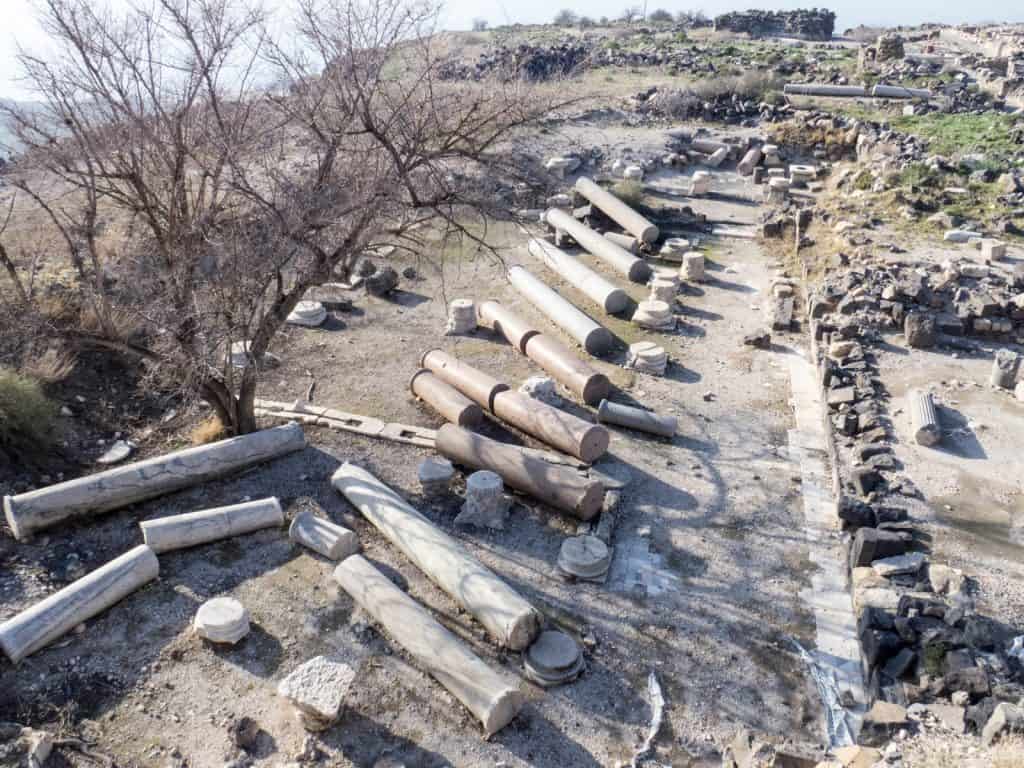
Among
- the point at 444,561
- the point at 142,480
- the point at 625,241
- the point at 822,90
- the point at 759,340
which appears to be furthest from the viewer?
the point at 822,90

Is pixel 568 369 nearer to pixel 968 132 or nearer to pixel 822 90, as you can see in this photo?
pixel 968 132

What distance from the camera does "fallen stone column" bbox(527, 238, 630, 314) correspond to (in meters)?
14.0

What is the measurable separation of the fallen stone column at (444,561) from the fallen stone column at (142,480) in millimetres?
1135

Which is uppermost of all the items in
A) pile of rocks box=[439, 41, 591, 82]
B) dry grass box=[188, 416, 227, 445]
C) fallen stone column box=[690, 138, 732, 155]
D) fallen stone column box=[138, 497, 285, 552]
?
pile of rocks box=[439, 41, 591, 82]

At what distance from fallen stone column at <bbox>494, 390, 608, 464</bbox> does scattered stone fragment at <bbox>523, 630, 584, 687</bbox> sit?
121 inches

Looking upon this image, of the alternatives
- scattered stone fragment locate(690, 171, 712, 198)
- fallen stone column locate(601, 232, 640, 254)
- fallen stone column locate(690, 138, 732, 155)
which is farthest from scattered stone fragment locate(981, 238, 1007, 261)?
fallen stone column locate(690, 138, 732, 155)

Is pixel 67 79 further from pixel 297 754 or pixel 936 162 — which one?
pixel 936 162

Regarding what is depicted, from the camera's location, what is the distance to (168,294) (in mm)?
9047

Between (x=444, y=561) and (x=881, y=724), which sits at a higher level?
(x=444, y=561)

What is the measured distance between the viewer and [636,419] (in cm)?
1043

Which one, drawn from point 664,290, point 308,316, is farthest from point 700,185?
point 308,316

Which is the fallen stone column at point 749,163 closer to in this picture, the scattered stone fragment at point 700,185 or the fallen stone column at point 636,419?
the scattered stone fragment at point 700,185

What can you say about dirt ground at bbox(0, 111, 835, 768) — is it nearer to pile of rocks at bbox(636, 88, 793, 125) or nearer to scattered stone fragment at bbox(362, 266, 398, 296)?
scattered stone fragment at bbox(362, 266, 398, 296)

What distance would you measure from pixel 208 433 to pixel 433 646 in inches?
198
